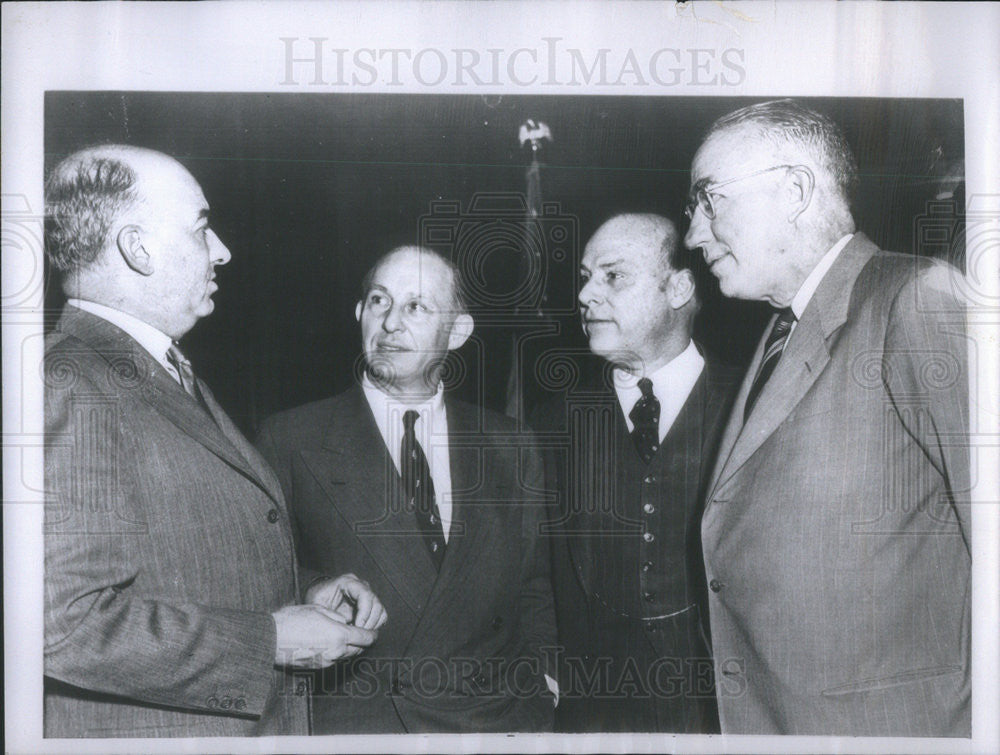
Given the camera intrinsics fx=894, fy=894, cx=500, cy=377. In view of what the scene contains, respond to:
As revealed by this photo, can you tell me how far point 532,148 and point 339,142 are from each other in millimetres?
600

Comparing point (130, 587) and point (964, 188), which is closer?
point (130, 587)

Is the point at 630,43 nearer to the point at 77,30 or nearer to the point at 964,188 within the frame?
the point at 964,188

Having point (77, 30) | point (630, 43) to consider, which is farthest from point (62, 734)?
point (630, 43)

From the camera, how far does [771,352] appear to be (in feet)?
8.99

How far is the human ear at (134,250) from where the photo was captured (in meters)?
2.71

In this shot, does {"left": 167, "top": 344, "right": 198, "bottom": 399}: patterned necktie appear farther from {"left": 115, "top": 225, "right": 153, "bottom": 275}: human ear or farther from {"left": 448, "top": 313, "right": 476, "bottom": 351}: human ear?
{"left": 448, "top": 313, "right": 476, "bottom": 351}: human ear

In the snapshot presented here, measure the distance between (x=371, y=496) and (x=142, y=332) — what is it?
2.81 ft

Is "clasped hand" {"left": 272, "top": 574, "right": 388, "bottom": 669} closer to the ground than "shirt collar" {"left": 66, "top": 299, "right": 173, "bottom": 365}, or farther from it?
closer to the ground

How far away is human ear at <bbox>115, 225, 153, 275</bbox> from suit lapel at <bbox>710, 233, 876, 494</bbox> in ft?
6.03

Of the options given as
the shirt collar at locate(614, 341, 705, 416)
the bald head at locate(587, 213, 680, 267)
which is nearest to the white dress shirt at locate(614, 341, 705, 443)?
the shirt collar at locate(614, 341, 705, 416)

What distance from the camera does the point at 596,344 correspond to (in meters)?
2.75

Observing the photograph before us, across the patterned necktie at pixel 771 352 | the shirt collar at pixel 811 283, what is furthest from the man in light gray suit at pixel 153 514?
the shirt collar at pixel 811 283

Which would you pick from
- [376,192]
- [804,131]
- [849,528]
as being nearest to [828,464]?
[849,528]

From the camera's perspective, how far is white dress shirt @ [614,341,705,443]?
2.75 m
